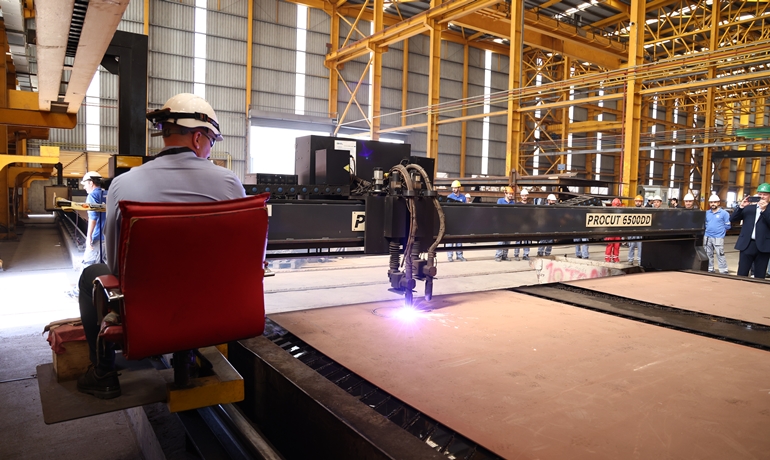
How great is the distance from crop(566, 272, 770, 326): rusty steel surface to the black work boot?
2995mm

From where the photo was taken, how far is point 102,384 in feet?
5.53

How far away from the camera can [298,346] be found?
83.0 inches

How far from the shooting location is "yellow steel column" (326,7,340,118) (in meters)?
19.7

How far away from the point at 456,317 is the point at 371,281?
4.51 m

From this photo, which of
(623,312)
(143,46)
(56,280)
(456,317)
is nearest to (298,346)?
(456,317)

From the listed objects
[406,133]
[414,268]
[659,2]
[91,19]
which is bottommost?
[414,268]

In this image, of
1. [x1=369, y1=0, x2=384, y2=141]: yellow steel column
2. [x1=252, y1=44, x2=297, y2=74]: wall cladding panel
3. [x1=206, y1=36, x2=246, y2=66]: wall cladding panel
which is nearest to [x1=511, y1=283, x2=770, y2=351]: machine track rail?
[x1=369, y1=0, x2=384, y2=141]: yellow steel column

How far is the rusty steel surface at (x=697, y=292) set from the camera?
288cm

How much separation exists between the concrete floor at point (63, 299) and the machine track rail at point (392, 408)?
628 mm

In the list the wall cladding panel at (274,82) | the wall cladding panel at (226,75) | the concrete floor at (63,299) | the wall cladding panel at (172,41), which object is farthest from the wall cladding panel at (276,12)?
the concrete floor at (63,299)

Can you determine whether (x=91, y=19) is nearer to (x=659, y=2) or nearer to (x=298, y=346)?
(x=298, y=346)

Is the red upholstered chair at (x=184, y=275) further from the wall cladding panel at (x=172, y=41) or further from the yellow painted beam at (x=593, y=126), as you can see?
the yellow painted beam at (x=593, y=126)

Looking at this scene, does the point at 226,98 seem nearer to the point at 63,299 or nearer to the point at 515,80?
the point at 515,80

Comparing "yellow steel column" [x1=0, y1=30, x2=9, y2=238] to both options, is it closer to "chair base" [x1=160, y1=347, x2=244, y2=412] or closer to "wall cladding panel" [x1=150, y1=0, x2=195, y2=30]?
"wall cladding panel" [x1=150, y1=0, x2=195, y2=30]
